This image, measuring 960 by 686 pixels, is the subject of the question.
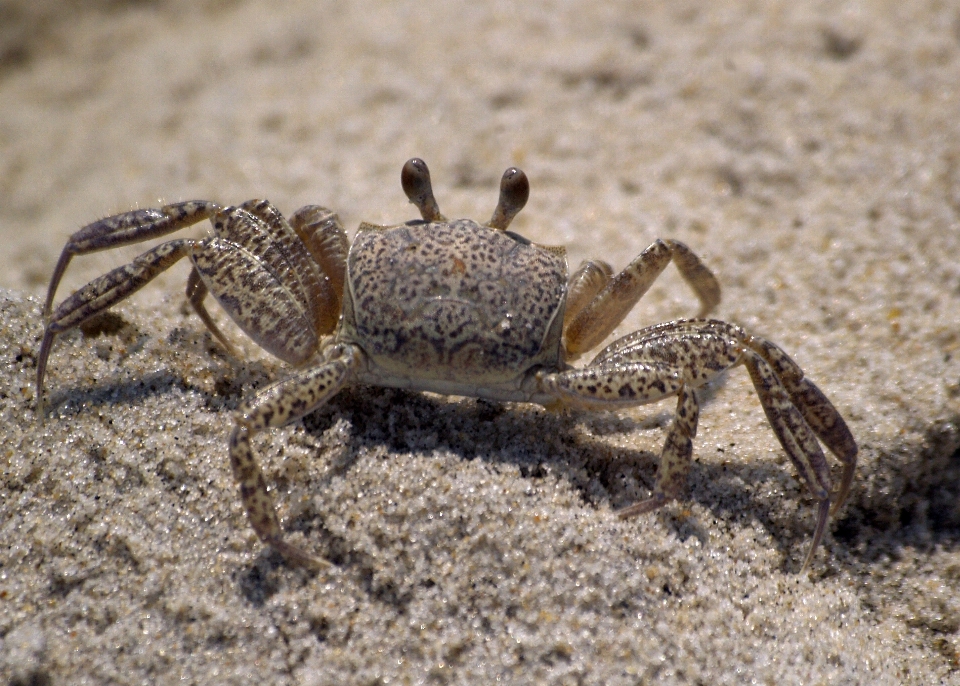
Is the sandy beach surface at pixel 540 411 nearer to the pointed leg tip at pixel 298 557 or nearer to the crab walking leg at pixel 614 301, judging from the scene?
the pointed leg tip at pixel 298 557

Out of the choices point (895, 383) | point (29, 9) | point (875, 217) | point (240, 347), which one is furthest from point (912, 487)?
point (29, 9)

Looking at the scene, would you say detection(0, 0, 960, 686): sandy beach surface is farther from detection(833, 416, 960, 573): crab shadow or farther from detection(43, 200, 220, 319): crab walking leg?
detection(43, 200, 220, 319): crab walking leg

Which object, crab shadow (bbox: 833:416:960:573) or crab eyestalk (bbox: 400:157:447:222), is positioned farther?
crab eyestalk (bbox: 400:157:447:222)

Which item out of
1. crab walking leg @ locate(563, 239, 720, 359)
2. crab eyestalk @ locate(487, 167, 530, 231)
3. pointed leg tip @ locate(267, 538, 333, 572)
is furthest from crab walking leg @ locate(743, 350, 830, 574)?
pointed leg tip @ locate(267, 538, 333, 572)

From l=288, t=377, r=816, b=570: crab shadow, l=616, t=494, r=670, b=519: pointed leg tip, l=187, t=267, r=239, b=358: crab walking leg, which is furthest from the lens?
l=187, t=267, r=239, b=358: crab walking leg

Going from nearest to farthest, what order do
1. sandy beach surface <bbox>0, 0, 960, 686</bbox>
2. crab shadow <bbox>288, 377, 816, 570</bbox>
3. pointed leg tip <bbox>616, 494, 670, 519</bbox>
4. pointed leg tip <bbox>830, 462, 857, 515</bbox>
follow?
sandy beach surface <bbox>0, 0, 960, 686</bbox> < pointed leg tip <bbox>616, 494, 670, 519</bbox> < crab shadow <bbox>288, 377, 816, 570</bbox> < pointed leg tip <bbox>830, 462, 857, 515</bbox>

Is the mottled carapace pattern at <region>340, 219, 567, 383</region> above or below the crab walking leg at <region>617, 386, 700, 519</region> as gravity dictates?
above
